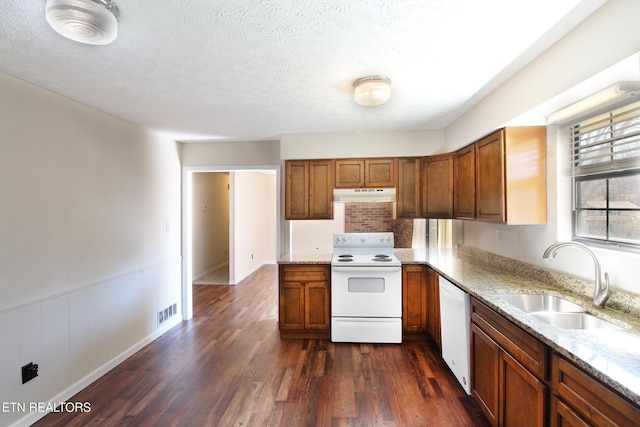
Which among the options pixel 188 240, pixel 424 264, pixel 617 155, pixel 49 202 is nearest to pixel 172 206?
pixel 188 240

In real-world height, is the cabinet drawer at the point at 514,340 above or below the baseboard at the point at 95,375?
above

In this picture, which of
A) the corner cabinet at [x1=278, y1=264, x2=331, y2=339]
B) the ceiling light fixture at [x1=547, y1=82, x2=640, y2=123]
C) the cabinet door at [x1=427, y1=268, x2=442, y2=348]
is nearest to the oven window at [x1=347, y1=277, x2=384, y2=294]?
the corner cabinet at [x1=278, y1=264, x2=331, y2=339]

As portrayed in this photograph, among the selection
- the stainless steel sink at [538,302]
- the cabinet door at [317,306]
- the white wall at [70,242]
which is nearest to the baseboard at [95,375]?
the white wall at [70,242]

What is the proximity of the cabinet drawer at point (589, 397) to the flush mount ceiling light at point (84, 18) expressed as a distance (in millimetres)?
2423

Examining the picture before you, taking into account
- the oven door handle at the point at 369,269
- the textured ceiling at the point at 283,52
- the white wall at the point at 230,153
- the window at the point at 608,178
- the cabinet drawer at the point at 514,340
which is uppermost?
the textured ceiling at the point at 283,52

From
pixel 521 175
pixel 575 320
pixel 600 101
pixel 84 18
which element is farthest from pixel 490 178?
pixel 84 18

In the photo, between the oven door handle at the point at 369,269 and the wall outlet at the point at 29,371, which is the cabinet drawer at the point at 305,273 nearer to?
the oven door handle at the point at 369,269

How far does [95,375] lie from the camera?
249 cm

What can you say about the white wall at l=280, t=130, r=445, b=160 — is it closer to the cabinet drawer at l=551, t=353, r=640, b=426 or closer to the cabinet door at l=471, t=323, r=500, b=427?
the cabinet door at l=471, t=323, r=500, b=427

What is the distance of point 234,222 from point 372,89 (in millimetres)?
4203

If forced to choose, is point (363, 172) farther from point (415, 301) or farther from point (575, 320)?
point (575, 320)

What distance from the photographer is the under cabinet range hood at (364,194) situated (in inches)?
138

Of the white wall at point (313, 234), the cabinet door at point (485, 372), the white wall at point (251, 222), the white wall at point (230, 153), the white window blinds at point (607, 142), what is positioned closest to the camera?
the white window blinds at point (607, 142)

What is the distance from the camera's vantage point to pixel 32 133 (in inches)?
80.8
